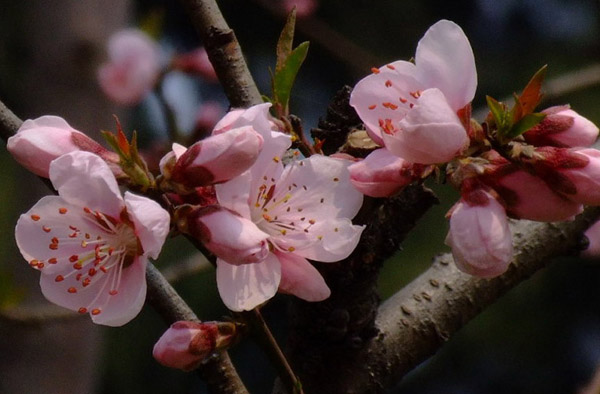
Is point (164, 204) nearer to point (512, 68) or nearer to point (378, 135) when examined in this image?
point (378, 135)

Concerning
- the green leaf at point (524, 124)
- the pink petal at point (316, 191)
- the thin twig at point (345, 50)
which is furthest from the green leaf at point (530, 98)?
the thin twig at point (345, 50)

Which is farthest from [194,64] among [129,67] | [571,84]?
[571,84]

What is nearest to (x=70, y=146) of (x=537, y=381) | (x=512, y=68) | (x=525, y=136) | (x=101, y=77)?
(x=525, y=136)

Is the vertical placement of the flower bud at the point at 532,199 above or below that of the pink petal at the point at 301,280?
above

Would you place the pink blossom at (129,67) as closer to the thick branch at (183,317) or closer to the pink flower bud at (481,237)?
the thick branch at (183,317)

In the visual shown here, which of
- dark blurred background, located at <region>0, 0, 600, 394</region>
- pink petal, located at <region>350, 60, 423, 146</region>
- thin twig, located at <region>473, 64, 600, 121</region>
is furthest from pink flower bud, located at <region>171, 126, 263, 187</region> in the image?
dark blurred background, located at <region>0, 0, 600, 394</region>

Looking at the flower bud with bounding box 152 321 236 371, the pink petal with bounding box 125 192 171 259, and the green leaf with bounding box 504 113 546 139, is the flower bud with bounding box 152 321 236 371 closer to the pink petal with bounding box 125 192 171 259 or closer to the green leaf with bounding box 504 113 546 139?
the pink petal with bounding box 125 192 171 259
